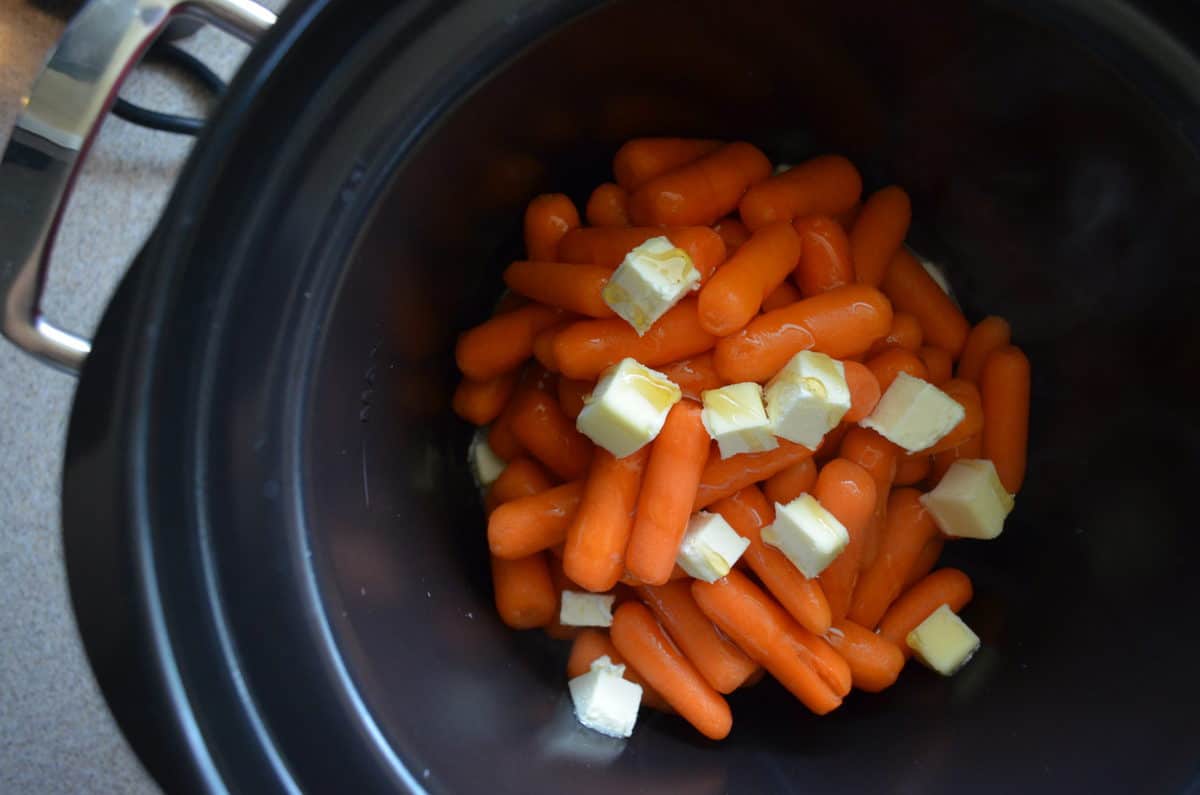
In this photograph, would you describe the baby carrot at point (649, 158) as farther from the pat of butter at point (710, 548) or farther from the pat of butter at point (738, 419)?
the pat of butter at point (710, 548)

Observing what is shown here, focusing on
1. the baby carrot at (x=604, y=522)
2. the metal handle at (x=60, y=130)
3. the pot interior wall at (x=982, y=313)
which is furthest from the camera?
the baby carrot at (x=604, y=522)

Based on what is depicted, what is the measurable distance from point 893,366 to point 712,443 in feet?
0.75

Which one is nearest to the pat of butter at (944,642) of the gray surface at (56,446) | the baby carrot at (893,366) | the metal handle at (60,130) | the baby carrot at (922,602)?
the baby carrot at (922,602)

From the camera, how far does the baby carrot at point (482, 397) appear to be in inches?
41.9

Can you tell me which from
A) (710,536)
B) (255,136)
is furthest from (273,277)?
(710,536)

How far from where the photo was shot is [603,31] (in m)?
0.90

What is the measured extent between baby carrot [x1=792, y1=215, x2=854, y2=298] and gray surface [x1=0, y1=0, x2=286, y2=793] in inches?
36.4

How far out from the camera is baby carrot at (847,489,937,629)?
1.06 metres

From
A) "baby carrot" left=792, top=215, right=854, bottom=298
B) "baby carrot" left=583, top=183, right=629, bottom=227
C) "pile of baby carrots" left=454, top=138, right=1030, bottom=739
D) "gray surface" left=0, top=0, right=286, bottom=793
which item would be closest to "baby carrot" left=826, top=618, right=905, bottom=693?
"pile of baby carrots" left=454, top=138, right=1030, bottom=739

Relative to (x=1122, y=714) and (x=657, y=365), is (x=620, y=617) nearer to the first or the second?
(x=657, y=365)

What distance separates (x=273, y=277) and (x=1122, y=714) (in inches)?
33.2

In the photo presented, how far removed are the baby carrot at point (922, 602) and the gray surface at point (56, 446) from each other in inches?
39.8

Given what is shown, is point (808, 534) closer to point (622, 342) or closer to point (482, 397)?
point (622, 342)

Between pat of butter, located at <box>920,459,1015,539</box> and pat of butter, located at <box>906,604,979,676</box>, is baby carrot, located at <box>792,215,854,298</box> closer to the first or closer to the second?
pat of butter, located at <box>920,459,1015,539</box>
